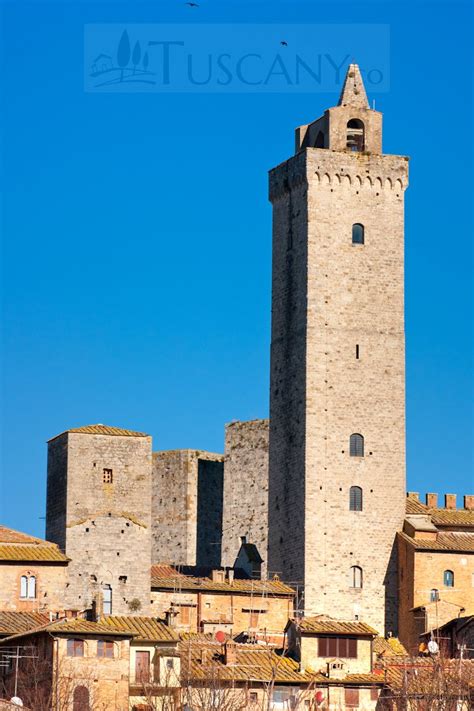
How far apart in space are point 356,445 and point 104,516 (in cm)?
1052

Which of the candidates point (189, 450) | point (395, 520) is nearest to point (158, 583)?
point (395, 520)

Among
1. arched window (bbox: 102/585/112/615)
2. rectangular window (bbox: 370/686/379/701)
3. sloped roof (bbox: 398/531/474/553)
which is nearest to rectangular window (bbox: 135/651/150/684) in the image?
arched window (bbox: 102/585/112/615)

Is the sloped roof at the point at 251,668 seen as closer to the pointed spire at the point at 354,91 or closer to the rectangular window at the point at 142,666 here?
the rectangular window at the point at 142,666

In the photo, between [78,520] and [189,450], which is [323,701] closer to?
[78,520]

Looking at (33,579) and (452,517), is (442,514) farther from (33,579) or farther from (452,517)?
(33,579)

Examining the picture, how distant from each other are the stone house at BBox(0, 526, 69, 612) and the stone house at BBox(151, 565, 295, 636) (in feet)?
13.3

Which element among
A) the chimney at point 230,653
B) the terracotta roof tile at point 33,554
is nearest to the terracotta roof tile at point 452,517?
the chimney at point 230,653

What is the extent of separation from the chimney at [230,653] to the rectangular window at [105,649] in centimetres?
436

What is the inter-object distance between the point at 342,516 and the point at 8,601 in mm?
12737

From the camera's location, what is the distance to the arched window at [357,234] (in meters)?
93.3

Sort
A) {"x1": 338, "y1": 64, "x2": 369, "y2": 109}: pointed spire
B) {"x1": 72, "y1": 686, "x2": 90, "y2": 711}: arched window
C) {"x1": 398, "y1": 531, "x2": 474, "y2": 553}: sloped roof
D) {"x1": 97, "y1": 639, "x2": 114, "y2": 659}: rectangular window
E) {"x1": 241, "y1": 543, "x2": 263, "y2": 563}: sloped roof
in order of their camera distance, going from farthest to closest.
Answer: {"x1": 241, "y1": 543, "x2": 263, "y2": 563}: sloped roof
{"x1": 338, "y1": 64, "x2": 369, "y2": 109}: pointed spire
{"x1": 398, "y1": 531, "x2": 474, "y2": 553}: sloped roof
{"x1": 97, "y1": 639, "x2": 114, "y2": 659}: rectangular window
{"x1": 72, "y1": 686, "x2": 90, "y2": 711}: arched window

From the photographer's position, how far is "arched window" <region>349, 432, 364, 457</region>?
9169 cm

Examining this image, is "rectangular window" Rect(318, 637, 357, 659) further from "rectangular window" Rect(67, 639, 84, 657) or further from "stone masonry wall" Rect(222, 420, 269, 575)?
"stone masonry wall" Rect(222, 420, 269, 575)

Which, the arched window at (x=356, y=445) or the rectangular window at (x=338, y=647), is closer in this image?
the rectangular window at (x=338, y=647)
